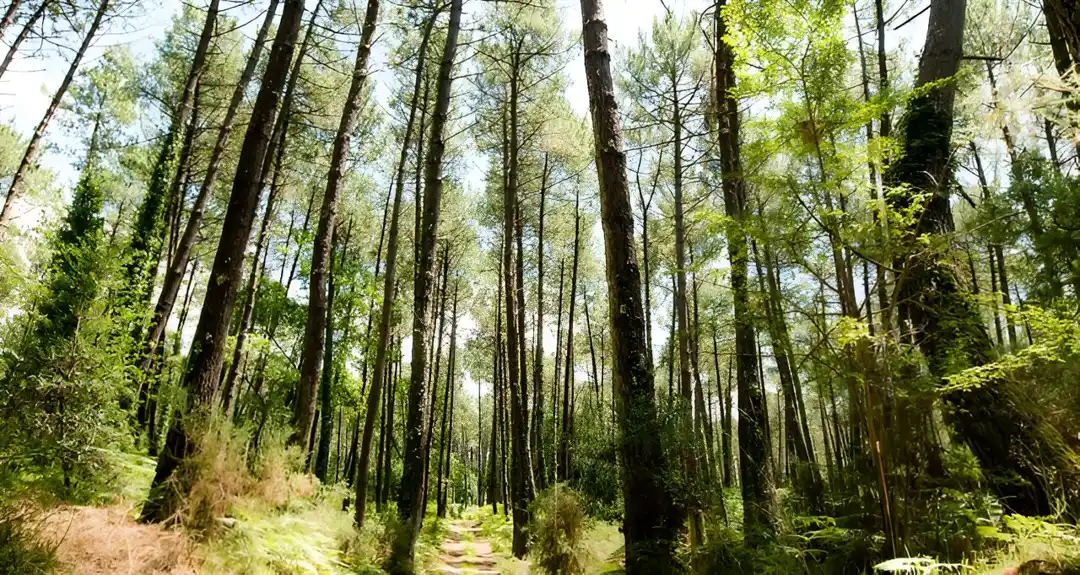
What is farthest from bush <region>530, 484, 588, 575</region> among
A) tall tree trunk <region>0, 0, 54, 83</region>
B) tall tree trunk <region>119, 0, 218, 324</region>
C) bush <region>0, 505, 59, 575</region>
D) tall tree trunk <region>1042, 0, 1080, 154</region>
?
tall tree trunk <region>0, 0, 54, 83</region>

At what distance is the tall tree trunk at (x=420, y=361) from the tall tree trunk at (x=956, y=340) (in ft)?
19.2

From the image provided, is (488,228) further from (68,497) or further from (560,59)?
(68,497)

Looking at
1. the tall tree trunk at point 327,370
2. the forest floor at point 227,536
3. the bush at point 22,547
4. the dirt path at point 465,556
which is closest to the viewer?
the bush at point 22,547

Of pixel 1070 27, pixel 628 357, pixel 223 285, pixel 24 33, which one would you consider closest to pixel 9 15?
pixel 24 33

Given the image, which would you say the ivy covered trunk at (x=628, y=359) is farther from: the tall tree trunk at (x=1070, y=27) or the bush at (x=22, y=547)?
the bush at (x=22, y=547)

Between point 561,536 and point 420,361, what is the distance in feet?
10.2

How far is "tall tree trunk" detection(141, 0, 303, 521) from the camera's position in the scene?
3887 mm

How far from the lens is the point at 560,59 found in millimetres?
12688

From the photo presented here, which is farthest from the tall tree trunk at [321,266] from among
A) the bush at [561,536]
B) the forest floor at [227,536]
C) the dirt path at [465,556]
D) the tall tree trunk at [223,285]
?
the bush at [561,536]

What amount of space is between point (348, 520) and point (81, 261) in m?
4.30

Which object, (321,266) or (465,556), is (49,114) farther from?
(465,556)

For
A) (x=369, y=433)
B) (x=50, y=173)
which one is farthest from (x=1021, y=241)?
(x=50, y=173)

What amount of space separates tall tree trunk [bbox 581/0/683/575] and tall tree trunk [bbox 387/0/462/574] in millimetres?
3336

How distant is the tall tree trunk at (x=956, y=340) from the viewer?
3.40 metres
